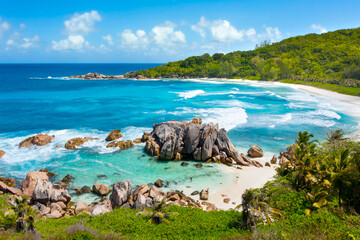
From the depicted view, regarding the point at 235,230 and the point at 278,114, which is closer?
the point at 235,230

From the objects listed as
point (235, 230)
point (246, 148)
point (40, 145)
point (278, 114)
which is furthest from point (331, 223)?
point (278, 114)

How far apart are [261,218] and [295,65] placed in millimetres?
150534

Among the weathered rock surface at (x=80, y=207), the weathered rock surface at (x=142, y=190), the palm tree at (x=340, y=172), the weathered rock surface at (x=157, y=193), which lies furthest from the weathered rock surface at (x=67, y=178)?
the palm tree at (x=340, y=172)

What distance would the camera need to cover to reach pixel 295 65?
472 feet

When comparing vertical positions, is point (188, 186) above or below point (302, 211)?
below

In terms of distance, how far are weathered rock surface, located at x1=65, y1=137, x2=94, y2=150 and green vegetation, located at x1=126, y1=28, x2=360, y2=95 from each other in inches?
3734

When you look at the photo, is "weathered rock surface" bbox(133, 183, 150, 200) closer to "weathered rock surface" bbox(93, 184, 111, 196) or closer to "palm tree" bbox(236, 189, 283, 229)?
"weathered rock surface" bbox(93, 184, 111, 196)

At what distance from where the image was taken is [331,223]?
1550 cm

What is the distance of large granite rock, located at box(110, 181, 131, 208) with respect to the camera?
72.0 ft

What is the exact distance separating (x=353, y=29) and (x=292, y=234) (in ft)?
819

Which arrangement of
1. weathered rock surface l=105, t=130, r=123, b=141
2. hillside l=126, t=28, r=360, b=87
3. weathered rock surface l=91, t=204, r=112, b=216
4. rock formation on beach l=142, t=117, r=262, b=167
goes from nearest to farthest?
weathered rock surface l=91, t=204, r=112, b=216 → rock formation on beach l=142, t=117, r=262, b=167 → weathered rock surface l=105, t=130, r=123, b=141 → hillside l=126, t=28, r=360, b=87

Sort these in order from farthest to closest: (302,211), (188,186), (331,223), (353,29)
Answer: (353,29), (188,186), (302,211), (331,223)

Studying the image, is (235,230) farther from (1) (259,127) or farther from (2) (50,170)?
(1) (259,127)

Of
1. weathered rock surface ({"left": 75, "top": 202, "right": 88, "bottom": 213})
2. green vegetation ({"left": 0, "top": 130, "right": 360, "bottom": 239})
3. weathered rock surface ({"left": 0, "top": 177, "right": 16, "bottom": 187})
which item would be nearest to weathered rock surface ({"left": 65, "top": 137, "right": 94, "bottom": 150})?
weathered rock surface ({"left": 0, "top": 177, "right": 16, "bottom": 187})
